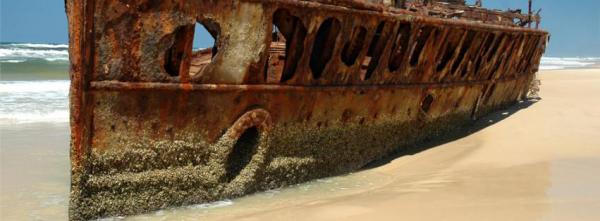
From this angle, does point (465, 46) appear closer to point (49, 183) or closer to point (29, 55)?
point (49, 183)

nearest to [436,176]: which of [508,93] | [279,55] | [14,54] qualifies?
[279,55]

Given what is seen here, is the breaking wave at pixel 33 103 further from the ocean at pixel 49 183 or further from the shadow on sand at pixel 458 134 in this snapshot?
the shadow on sand at pixel 458 134

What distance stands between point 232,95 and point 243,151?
66cm

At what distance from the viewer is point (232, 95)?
5.00 m

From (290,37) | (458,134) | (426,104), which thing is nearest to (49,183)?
(290,37)

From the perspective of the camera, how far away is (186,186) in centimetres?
491

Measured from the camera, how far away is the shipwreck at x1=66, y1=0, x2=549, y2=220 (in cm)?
432

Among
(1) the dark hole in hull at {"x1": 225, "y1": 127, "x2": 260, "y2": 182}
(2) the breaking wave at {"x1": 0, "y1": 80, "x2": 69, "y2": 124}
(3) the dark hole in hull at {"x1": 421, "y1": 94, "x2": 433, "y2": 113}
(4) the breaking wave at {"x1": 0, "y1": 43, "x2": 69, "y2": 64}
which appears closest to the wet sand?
(1) the dark hole in hull at {"x1": 225, "y1": 127, "x2": 260, "y2": 182}

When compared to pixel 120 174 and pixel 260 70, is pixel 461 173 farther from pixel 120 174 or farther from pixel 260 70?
pixel 120 174

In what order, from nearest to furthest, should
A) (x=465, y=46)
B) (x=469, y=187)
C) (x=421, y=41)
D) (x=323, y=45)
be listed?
1. (x=469, y=187)
2. (x=323, y=45)
3. (x=421, y=41)
4. (x=465, y=46)

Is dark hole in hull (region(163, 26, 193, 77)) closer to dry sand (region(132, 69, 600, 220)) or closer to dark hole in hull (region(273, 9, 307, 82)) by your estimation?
dark hole in hull (region(273, 9, 307, 82))

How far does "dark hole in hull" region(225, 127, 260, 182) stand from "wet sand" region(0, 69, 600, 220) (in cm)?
28

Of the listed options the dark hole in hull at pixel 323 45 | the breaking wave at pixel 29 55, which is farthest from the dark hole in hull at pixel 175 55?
the breaking wave at pixel 29 55

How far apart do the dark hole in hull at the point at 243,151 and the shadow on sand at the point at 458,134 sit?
73.6 inches
